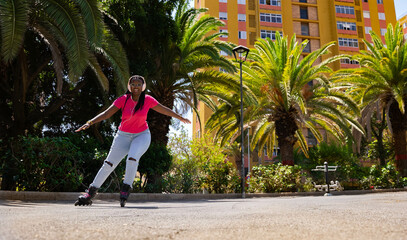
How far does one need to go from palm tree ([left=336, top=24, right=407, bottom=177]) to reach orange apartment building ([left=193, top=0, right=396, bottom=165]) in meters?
27.6

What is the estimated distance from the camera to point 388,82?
19.5 m

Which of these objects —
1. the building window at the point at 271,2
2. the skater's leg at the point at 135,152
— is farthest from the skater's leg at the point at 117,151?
the building window at the point at 271,2

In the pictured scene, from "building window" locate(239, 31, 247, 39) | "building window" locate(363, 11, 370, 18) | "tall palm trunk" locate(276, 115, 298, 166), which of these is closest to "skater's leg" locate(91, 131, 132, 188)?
"tall palm trunk" locate(276, 115, 298, 166)

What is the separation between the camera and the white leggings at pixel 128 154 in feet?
16.4

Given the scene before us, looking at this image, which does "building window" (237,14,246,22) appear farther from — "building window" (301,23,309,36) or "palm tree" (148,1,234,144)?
"palm tree" (148,1,234,144)

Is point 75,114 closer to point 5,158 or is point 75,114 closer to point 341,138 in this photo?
point 5,158

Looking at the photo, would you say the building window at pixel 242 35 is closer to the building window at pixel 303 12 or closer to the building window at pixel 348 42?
the building window at pixel 303 12

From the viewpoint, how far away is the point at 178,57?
51.8ft

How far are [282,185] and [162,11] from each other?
8.89 meters

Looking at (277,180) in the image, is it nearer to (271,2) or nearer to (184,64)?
(184,64)

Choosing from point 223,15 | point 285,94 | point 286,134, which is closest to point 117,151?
point 285,94

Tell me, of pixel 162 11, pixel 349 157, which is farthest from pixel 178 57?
pixel 349 157

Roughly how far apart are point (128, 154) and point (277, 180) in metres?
12.3

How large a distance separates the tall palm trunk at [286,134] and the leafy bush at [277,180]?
158 centimetres
